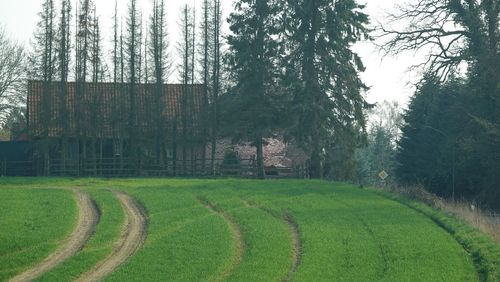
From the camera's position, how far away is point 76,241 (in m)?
22.0

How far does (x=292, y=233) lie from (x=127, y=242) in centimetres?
530

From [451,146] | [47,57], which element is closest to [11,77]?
[47,57]

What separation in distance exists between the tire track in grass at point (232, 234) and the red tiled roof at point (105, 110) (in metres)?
25.7

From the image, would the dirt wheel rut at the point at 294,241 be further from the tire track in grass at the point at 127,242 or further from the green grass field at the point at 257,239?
the tire track in grass at the point at 127,242

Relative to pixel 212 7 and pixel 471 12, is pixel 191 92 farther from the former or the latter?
pixel 471 12

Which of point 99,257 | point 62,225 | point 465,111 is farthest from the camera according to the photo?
point 465,111

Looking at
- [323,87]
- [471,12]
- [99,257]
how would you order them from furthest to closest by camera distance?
[323,87] < [471,12] < [99,257]

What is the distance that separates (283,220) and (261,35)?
25397 millimetres

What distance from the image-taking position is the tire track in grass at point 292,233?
19.3m

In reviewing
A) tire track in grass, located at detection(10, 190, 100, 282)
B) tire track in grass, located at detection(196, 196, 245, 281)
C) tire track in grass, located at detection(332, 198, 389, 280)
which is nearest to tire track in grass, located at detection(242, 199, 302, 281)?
tire track in grass, located at detection(196, 196, 245, 281)

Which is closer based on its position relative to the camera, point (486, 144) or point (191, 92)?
point (486, 144)

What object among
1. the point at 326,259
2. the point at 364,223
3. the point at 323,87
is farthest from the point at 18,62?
the point at 326,259

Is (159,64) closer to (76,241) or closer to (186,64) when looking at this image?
(186,64)

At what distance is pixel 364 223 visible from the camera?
25.4 m
